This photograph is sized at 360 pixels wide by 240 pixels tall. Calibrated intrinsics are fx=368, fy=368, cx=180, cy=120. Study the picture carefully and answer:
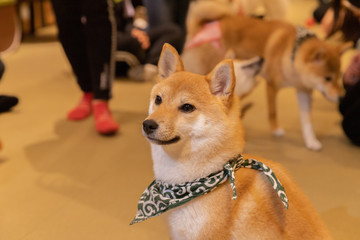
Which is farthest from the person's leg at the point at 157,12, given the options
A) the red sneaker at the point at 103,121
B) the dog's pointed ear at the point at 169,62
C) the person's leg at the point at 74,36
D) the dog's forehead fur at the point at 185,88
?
the dog's forehead fur at the point at 185,88

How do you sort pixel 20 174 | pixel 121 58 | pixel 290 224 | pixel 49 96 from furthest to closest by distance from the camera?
pixel 121 58 < pixel 49 96 < pixel 20 174 < pixel 290 224

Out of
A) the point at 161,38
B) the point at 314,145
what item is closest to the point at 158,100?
the point at 314,145

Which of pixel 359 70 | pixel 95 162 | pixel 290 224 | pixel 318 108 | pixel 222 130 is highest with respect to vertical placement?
pixel 222 130

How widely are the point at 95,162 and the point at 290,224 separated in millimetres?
Result: 1153

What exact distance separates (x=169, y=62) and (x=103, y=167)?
2.90 feet

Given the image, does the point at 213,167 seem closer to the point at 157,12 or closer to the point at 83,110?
the point at 83,110

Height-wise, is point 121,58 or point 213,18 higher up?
point 213,18

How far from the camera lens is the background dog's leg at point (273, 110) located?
6.77ft

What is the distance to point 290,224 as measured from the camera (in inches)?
35.4

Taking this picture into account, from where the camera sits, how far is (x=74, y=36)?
6.88 ft

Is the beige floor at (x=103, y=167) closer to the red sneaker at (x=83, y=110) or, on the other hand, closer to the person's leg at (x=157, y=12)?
the red sneaker at (x=83, y=110)

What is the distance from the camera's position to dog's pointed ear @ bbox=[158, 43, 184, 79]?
1021 mm

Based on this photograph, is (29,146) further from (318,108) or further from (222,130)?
(318,108)

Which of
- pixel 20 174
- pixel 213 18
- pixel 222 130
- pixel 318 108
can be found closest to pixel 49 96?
pixel 20 174
